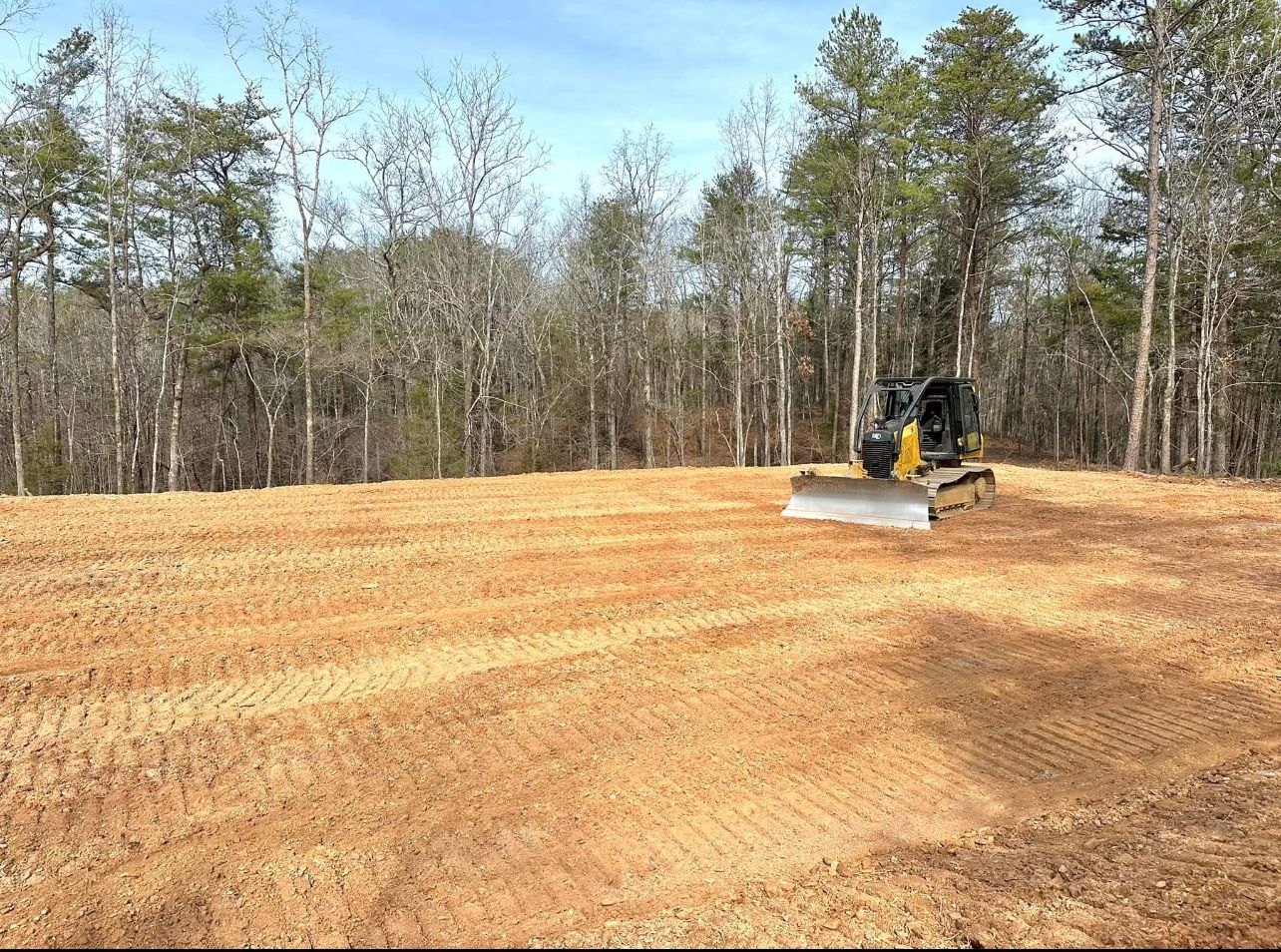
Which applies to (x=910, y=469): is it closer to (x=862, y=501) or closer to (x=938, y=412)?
(x=862, y=501)

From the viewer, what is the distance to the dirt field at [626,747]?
107 inches

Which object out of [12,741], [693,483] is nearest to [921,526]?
[693,483]

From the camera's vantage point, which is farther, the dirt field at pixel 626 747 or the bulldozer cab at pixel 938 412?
the bulldozer cab at pixel 938 412

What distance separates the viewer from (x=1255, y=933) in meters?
2.41

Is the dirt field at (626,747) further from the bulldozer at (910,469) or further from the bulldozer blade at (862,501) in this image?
the bulldozer at (910,469)

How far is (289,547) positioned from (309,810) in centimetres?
558

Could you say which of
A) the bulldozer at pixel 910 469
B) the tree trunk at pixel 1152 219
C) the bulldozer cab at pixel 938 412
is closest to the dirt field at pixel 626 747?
the bulldozer at pixel 910 469

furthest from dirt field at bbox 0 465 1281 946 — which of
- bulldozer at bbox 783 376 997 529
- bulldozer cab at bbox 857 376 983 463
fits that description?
bulldozer cab at bbox 857 376 983 463

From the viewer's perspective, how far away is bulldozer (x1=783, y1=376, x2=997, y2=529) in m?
10.5

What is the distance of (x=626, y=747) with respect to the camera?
13.1 feet

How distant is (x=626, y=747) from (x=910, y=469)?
852cm

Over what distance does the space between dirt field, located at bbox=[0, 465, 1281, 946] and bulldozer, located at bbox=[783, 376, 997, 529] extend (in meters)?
2.37

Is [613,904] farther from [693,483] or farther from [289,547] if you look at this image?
[693,483]

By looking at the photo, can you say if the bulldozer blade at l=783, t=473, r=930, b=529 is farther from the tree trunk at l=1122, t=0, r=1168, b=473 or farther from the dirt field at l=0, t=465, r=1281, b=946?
the tree trunk at l=1122, t=0, r=1168, b=473
